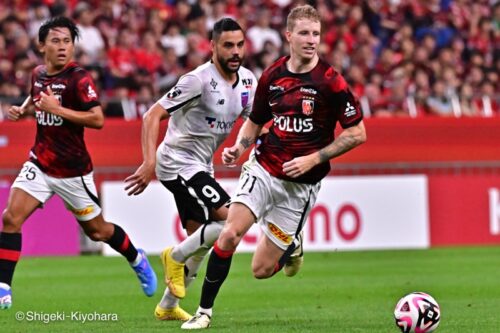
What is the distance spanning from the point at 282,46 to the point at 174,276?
1343 cm

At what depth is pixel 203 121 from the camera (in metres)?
10.9

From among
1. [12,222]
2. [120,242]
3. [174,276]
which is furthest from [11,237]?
[174,276]

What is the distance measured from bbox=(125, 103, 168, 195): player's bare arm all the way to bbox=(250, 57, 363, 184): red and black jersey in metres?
0.86

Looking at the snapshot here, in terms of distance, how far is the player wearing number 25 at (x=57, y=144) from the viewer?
1081 centimetres

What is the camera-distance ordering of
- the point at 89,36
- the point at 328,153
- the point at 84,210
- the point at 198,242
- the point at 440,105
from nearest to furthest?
1. the point at 328,153
2. the point at 198,242
3. the point at 84,210
4. the point at 89,36
5. the point at 440,105

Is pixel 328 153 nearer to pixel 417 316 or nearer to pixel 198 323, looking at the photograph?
pixel 417 316

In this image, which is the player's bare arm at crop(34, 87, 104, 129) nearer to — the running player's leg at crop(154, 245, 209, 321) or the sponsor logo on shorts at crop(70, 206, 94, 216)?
the sponsor logo on shorts at crop(70, 206, 94, 216)

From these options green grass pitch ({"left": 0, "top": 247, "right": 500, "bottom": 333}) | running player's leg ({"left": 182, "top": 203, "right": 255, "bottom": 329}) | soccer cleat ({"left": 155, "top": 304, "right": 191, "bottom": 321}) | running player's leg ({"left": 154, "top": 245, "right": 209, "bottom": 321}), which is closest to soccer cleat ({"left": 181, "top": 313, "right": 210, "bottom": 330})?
running player's leg ({"left": 182, "top": 203, "right": 255, "bottom": 329})

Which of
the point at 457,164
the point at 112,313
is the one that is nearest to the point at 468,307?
the point at 112,313

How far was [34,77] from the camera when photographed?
1123 centimetres

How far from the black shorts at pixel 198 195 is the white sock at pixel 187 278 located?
13.3 inches

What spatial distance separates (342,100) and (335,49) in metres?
13.7

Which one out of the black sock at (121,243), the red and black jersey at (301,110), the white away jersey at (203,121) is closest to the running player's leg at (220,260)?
the red and black jersey at (301,110)

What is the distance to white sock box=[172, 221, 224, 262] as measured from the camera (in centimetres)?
1047
